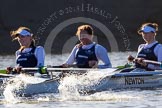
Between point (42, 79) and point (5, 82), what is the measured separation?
3.44 feet

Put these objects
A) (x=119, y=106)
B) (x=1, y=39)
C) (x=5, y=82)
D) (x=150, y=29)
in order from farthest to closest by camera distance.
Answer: (x=1, y=39) → (x=150, y=29) → (x=5, y=82) → (x=119, y=106)

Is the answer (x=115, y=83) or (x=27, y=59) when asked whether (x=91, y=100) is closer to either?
(x=115, y=83)

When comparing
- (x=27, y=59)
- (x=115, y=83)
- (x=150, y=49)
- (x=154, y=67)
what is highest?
(x=150, y=49)

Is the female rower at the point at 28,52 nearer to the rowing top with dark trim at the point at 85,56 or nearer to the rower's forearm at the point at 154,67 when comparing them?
the rowing top with dark trim at the point at 85,56

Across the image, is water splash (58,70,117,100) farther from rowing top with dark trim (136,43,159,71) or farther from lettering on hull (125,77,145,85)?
rowing top with dark trim (136,43,159,71)

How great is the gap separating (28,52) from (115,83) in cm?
273

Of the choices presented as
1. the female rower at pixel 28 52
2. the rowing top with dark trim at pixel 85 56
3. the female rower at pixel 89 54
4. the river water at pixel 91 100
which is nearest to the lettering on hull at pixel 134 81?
the river water at pixel 91 100

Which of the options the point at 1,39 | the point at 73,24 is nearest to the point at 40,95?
the point at 1,39

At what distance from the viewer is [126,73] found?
21188 mm

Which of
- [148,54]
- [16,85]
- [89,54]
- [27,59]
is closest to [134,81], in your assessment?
[148,54]

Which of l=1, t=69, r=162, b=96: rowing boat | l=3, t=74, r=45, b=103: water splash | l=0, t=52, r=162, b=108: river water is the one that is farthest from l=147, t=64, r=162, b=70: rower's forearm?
l=3, t=74, r=45, b=103: water splash

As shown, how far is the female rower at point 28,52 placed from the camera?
21453mm

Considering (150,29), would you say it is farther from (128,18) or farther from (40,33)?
(128,18)

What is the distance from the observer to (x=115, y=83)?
69.7ft
